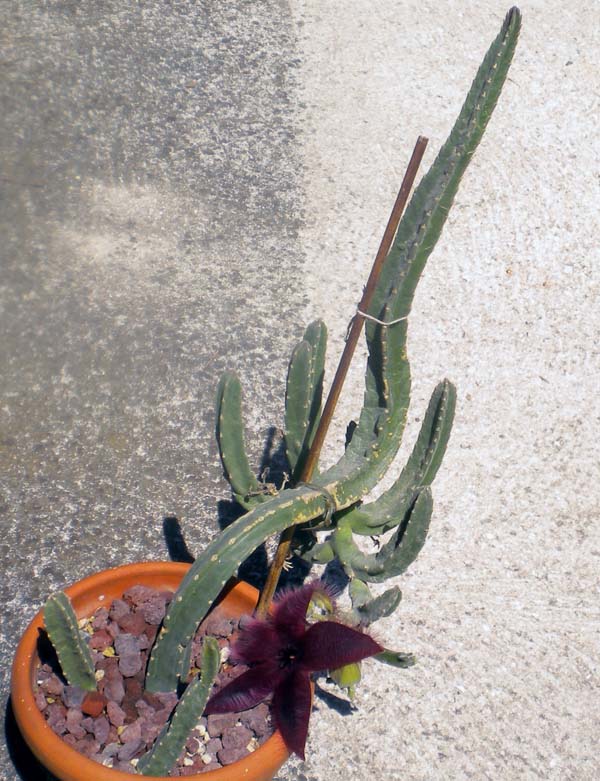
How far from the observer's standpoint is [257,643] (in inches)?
67.4

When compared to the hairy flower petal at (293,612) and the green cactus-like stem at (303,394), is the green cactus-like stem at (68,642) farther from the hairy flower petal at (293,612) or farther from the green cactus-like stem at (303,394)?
the green cactus-like stem at (303,394)

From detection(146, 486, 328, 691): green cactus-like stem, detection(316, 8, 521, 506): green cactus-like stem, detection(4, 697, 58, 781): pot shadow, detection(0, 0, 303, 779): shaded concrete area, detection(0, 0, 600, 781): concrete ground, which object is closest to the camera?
detection(316, 8, 521, 506): green cactus-like stem

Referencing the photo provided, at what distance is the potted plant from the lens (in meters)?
1.56

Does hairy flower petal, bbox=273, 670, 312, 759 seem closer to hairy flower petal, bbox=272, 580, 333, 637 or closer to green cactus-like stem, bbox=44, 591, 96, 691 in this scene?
hairy flower petal, bbox=272, 580, 333, 637

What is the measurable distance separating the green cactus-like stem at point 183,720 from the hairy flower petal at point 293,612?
6.2 inches

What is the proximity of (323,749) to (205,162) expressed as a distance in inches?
100

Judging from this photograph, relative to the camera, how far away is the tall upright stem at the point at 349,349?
1.54m

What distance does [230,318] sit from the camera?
3217mm

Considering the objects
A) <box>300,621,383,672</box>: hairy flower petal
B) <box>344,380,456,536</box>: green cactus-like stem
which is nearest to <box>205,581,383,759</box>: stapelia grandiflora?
<box>300,621,383,672</box>: hairy flower petal

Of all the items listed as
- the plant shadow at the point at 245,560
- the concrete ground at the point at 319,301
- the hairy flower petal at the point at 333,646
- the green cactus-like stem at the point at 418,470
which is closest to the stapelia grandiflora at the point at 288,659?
the hairy flower petal at the point at 333,646

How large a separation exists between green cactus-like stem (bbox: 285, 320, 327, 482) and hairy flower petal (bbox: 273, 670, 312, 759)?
45cm

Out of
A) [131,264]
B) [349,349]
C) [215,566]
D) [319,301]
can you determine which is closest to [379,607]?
[215,566]

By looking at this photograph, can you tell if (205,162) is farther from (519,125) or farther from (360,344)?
(519,125)

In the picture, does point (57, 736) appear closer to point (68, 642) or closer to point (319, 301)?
point (68, 642)
